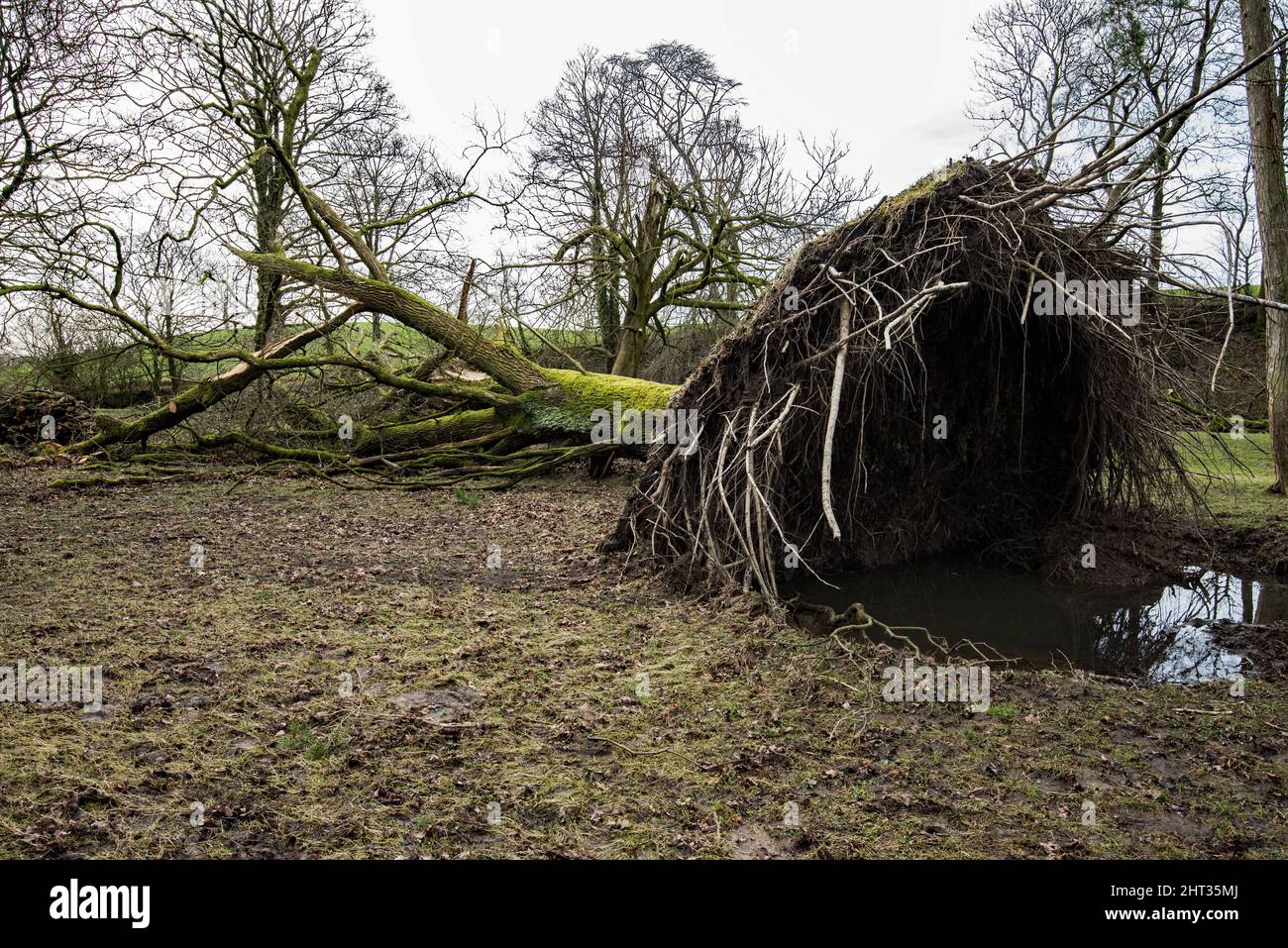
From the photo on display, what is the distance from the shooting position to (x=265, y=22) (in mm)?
14023

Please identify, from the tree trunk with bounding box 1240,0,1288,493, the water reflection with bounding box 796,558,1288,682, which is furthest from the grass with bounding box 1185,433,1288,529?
the water reflection with bounding box 796,558,1288,682

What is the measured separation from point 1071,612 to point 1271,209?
21.6 feet

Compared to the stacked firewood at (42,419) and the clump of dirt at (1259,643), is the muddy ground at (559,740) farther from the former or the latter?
the stacked firewood at (42,419)

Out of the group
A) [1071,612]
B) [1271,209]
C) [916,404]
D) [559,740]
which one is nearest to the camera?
[559,740]

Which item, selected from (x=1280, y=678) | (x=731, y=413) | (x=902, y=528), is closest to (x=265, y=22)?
(x=731, y=413)

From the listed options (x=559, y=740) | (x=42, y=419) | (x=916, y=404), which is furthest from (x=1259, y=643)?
(x=42, y=419)

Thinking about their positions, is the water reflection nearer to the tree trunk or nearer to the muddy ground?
the muddy ground

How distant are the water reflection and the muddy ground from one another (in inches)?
28.3

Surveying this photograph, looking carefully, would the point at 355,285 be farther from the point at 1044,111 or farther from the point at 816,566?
the point at 1044,111

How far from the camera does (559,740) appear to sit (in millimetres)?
4145

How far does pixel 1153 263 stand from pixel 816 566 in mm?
3574

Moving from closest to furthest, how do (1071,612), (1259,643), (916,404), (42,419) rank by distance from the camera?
(1259,643) < (1071,612) < (916,404) < (42,419)

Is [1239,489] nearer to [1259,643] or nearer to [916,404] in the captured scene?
[916,404]

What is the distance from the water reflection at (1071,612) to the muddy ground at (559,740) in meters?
0.72
